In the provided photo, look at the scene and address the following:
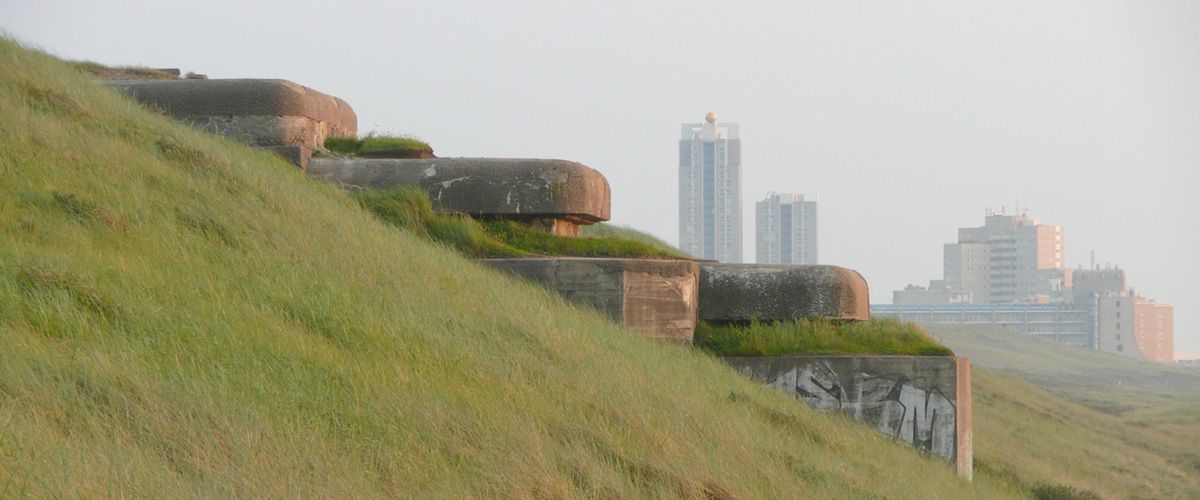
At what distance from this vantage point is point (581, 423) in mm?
5934

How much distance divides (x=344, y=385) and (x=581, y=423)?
3.68ft

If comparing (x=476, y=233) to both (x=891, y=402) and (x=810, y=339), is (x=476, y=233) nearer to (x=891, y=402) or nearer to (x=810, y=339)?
(x=810, y=339)

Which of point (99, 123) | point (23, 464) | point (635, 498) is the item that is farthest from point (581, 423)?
point (99, 123)

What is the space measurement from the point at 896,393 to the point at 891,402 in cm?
8

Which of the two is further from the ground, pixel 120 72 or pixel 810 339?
pixel 120 72

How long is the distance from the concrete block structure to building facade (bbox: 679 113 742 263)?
143 metres

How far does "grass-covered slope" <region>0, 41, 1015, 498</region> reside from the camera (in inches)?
169

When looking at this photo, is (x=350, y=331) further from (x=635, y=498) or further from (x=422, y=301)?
(x=635, y=498)

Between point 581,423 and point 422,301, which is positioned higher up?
point 422,301

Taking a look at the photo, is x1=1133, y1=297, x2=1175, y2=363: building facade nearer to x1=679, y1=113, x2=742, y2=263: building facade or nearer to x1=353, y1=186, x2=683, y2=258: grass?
x1=679, y1=113, x2=742, y2=263: building facade

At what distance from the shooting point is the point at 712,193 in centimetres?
15775

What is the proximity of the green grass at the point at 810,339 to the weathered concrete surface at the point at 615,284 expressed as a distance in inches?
20.4

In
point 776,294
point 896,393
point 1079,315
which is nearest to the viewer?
point 896,393

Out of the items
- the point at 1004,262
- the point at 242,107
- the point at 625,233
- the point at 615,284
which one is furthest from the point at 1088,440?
the point at 1004,262
